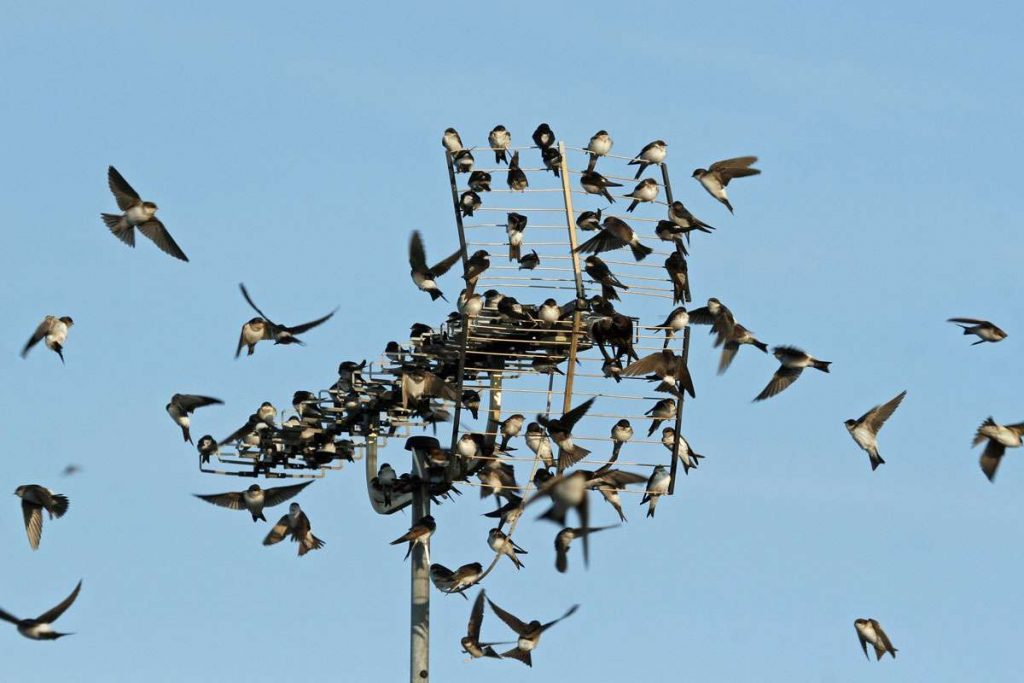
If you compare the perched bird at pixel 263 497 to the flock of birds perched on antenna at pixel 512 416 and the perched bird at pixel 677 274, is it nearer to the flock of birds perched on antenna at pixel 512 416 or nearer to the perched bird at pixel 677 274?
the flock of birds perched on antenna at pixel 512 416

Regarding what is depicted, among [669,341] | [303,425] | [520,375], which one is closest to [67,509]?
[303,425]

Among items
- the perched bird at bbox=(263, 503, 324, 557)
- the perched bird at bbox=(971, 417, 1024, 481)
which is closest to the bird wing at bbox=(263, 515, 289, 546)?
the perched bird at bbox=(263, 503, 324, 557)

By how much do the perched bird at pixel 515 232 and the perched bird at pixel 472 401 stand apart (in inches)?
60.4

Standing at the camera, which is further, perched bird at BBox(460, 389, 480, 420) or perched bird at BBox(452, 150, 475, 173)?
perched bird at BBox(452, 150, 475, 173)

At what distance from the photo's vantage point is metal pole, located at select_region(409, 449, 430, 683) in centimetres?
2427

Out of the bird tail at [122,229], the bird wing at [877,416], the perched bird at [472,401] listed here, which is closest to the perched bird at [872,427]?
the bird wing at [877,416]

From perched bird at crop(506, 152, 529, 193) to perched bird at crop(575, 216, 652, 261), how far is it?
110 cm

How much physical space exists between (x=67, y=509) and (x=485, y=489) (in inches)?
195

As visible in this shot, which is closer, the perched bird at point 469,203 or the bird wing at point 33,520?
the perched bird at point 469,203

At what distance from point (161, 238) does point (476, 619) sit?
18.1ft

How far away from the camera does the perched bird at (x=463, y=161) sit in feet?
85.4

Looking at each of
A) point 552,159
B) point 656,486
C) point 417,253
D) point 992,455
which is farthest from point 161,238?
point 992,455

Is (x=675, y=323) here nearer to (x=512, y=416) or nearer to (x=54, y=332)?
(x=512, y=416)

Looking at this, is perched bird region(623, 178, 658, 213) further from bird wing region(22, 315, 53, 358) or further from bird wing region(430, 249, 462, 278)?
bird wing region(22, 315, 53, 358)
